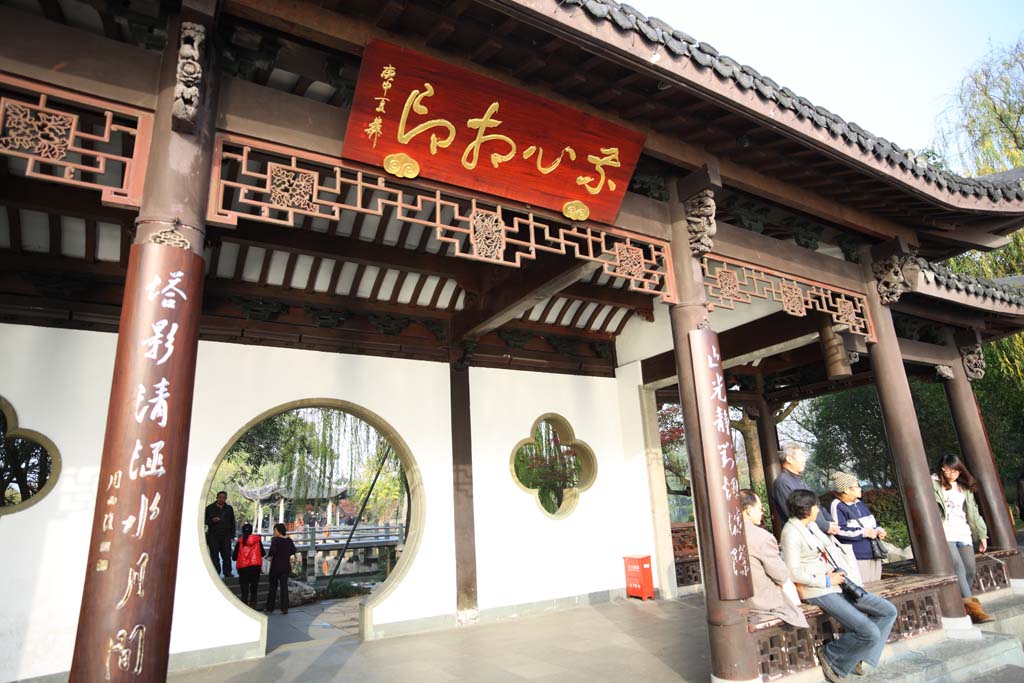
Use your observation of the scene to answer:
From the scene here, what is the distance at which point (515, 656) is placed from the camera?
4.38m

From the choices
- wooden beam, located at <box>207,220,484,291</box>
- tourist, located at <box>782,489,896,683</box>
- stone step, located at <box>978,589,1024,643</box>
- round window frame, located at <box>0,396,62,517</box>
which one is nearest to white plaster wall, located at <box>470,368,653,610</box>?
wooden beam, located at <box>207,220,484,291</box>

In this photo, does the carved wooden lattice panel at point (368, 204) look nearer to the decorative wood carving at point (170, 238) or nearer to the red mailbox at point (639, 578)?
the decorative wood carving at point (170, 238)

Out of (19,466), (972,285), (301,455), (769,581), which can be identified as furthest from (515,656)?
(301,455)

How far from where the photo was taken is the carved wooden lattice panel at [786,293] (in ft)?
13.1

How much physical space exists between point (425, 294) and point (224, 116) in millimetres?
3580

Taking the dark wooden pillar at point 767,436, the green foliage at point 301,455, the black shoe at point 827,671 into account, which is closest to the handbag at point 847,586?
the black shoe at point 827,671

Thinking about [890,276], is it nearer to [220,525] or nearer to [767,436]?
[767,436]

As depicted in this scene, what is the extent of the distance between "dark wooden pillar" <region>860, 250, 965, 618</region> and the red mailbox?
2670 mm

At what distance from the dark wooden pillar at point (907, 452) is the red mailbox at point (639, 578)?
2.67m

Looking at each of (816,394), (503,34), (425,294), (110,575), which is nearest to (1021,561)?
(816,394)

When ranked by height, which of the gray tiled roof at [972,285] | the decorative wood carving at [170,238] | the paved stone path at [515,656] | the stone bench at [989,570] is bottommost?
the paved stone path at [515,656]

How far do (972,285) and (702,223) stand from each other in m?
3.82

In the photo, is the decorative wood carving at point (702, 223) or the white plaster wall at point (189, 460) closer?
the decorative wood carving at point (702, 223)

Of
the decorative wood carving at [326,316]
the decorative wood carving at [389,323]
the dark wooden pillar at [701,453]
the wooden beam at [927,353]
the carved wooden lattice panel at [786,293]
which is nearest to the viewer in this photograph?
Result: the dark wooden pillar at [701,453]
